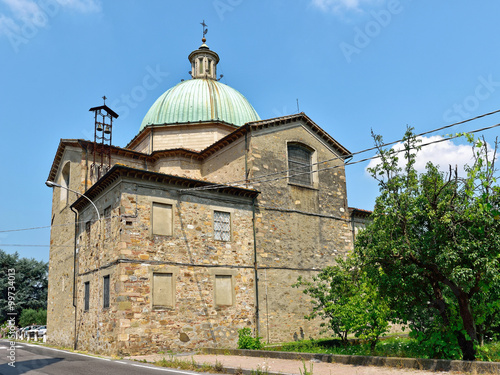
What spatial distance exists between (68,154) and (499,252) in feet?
70.0

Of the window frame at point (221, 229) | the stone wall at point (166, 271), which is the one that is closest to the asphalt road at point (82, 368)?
the stone wall at point (166, 271)

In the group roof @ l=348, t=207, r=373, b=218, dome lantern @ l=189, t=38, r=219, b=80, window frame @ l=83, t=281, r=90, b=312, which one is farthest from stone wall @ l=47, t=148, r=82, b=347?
roof @ l=348, t=207, r=373, b=218

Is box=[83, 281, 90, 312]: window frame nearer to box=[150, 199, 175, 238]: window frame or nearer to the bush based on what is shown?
box=[150, 199, 175, 238]: window frame

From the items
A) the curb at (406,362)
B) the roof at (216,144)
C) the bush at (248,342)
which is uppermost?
the roof at (216,144)

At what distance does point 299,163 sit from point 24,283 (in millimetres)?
40475

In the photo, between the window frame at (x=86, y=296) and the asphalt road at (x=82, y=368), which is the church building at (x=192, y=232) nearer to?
the window frame at (x=86, y=296)

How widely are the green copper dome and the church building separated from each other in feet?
0.47

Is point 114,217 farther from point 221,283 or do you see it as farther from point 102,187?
point 221,283

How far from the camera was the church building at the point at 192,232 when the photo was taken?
16156mm

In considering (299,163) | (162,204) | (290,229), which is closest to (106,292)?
(162,204)

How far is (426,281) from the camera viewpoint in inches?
391

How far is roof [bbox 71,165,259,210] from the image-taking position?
53.9 ft

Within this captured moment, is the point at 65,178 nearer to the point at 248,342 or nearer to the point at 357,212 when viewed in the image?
the point at 248,342

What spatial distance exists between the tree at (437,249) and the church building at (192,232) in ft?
20.2
